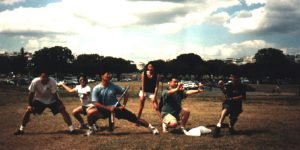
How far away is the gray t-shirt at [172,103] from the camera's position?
40.4ft

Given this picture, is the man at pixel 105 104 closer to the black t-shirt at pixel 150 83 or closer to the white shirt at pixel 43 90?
the white shirt at pixel 43 90

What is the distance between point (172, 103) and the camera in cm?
1239

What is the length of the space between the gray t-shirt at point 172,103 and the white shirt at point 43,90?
342 centimetres

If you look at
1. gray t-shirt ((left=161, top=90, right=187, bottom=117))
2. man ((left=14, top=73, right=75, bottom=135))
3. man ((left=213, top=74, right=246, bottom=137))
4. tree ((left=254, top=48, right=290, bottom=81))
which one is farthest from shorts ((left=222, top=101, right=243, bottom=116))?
tree ((left=254, top=48, right=290, bottom=81))

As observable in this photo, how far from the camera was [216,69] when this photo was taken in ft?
547

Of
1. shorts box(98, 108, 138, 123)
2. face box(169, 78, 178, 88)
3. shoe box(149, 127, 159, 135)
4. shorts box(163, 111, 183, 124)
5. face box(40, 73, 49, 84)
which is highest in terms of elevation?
face box(40, 73, 49, 84)

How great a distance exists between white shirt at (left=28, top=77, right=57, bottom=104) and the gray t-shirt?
11.2 feet

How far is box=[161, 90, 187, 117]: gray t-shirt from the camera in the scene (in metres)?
12.3

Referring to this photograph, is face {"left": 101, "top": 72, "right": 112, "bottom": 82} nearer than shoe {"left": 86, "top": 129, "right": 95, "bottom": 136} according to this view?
Yes

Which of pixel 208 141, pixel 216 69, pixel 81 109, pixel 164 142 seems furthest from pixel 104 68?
pixel 216 69

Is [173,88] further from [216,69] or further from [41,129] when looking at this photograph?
[216,69]

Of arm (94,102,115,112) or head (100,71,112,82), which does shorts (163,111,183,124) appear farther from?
head (100,71,112,82)

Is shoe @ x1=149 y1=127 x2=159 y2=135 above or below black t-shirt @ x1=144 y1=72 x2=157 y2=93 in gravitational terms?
below

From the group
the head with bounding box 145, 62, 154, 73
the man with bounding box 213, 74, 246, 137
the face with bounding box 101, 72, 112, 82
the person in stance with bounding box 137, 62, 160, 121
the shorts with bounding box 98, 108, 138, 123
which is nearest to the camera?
the face with bounding box 101, 72, 112, 82
